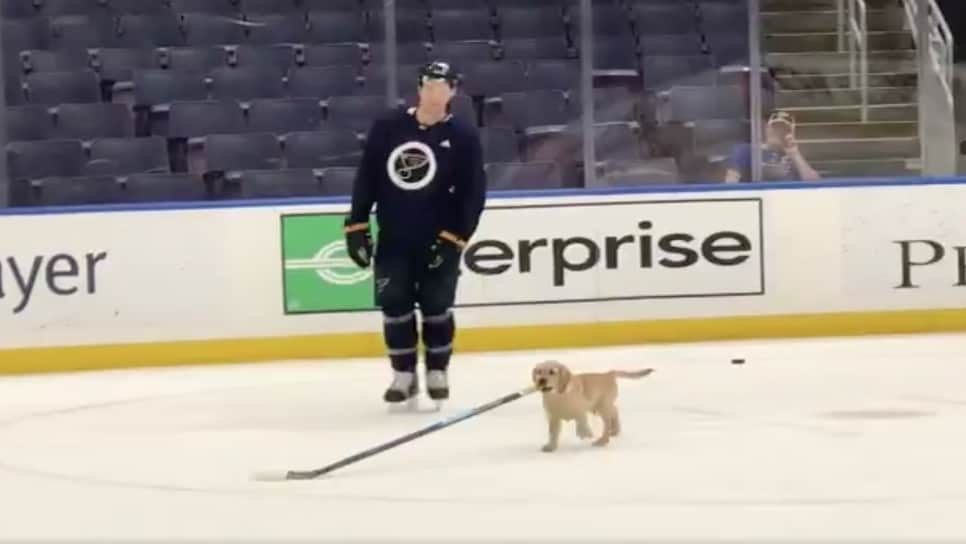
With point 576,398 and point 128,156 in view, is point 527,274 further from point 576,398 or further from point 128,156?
point 576,398

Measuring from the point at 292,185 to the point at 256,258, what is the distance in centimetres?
53

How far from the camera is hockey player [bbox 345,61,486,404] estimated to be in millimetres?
5980

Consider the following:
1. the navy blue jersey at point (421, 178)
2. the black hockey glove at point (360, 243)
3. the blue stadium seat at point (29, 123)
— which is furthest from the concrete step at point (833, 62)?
the blue stadium seat at point (29, 123)

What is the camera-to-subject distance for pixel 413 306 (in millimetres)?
6129

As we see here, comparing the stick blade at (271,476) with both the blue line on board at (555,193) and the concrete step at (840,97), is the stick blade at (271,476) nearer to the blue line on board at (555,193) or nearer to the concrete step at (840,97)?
the blue line on board at (555,193)

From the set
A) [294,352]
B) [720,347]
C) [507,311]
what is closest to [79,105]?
[294,352]

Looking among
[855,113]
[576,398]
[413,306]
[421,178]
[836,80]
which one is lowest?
[576,398]

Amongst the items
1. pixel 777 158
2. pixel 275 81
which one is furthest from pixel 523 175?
pixel 275 81

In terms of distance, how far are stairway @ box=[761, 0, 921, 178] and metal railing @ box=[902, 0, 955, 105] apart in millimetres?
66

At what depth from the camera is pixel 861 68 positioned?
8.87 meters

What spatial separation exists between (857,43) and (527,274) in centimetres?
219

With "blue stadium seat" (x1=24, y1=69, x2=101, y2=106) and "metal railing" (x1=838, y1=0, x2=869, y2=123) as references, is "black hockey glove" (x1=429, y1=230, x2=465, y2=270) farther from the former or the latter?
"metal railing" (x1=838, y1=0, x2=869, y2=123)

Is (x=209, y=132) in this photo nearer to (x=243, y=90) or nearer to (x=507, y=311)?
(x=243, y=90)

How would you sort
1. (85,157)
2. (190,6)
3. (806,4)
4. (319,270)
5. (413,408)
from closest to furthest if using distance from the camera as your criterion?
(413,408) < (319,270) < (85,157) < (806,4) < (190,6)
